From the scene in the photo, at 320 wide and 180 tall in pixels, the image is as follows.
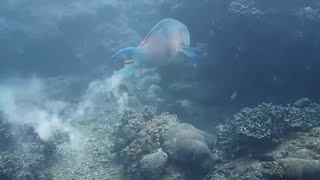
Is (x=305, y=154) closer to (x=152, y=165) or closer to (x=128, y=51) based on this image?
(x=152, y=165)

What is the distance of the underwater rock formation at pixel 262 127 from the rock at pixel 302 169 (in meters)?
1.36

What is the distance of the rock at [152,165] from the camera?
766 cm

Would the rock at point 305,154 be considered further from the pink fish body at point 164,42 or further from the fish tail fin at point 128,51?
the fish tail fin at point 128,51

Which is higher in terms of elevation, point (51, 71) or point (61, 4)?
point (61, 4)

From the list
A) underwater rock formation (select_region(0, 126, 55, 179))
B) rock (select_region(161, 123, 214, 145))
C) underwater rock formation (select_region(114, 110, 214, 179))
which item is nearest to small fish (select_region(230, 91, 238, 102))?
underwater rock formation (select_region(114, 110, 214, 179))

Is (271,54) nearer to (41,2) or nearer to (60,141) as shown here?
(60,141)

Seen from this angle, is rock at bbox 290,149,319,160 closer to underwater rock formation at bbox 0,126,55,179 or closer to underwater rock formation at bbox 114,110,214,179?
underwater rock formation at bbox 114,110,214,179

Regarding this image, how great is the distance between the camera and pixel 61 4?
17047 mm

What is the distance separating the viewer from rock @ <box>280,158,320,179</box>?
6.21 metres

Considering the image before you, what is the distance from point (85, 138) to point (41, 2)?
9.57 m

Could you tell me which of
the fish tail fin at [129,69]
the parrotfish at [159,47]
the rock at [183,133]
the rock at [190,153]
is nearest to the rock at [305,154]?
the rock at [190,153]

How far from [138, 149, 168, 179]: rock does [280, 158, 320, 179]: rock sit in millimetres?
2642

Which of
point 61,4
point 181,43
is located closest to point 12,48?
point 61,4

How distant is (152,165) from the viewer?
25.2 feet
